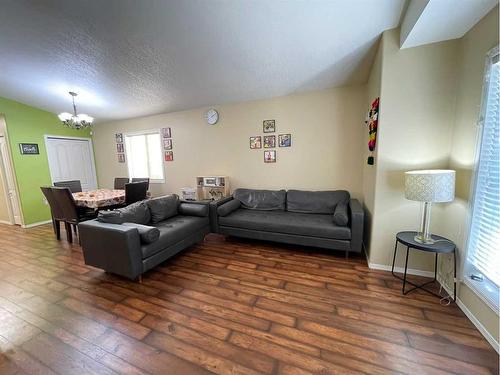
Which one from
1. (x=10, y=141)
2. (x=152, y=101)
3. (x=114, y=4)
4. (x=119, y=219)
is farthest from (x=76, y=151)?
(x=114, y=4)

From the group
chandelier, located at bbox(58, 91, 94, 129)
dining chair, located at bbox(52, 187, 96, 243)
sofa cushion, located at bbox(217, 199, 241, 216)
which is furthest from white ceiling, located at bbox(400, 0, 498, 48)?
chandelier, located at bbox(58, 91, 94, 129)

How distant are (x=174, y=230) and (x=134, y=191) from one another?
1587 millimetres

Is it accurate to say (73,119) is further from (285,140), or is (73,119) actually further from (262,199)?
(285,140)

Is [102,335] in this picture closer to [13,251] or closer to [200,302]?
[200,302]

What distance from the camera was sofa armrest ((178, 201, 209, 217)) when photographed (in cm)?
325

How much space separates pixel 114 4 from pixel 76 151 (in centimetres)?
470

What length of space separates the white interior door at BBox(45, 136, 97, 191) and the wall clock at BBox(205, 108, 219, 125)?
374cm

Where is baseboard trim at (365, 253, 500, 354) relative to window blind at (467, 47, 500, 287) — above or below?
below

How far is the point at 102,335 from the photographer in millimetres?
1623

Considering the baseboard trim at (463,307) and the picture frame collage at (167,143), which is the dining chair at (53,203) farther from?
the baseboard trim at (463,307)

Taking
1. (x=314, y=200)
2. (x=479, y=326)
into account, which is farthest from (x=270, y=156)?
(x=479, y=326)

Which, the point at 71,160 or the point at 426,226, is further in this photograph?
the point at 71,160

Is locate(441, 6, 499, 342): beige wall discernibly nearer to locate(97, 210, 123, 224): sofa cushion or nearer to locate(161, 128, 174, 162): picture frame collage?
locate(97, 210, 123, 224): sofa cushion

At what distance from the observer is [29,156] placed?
4461 millimetres
